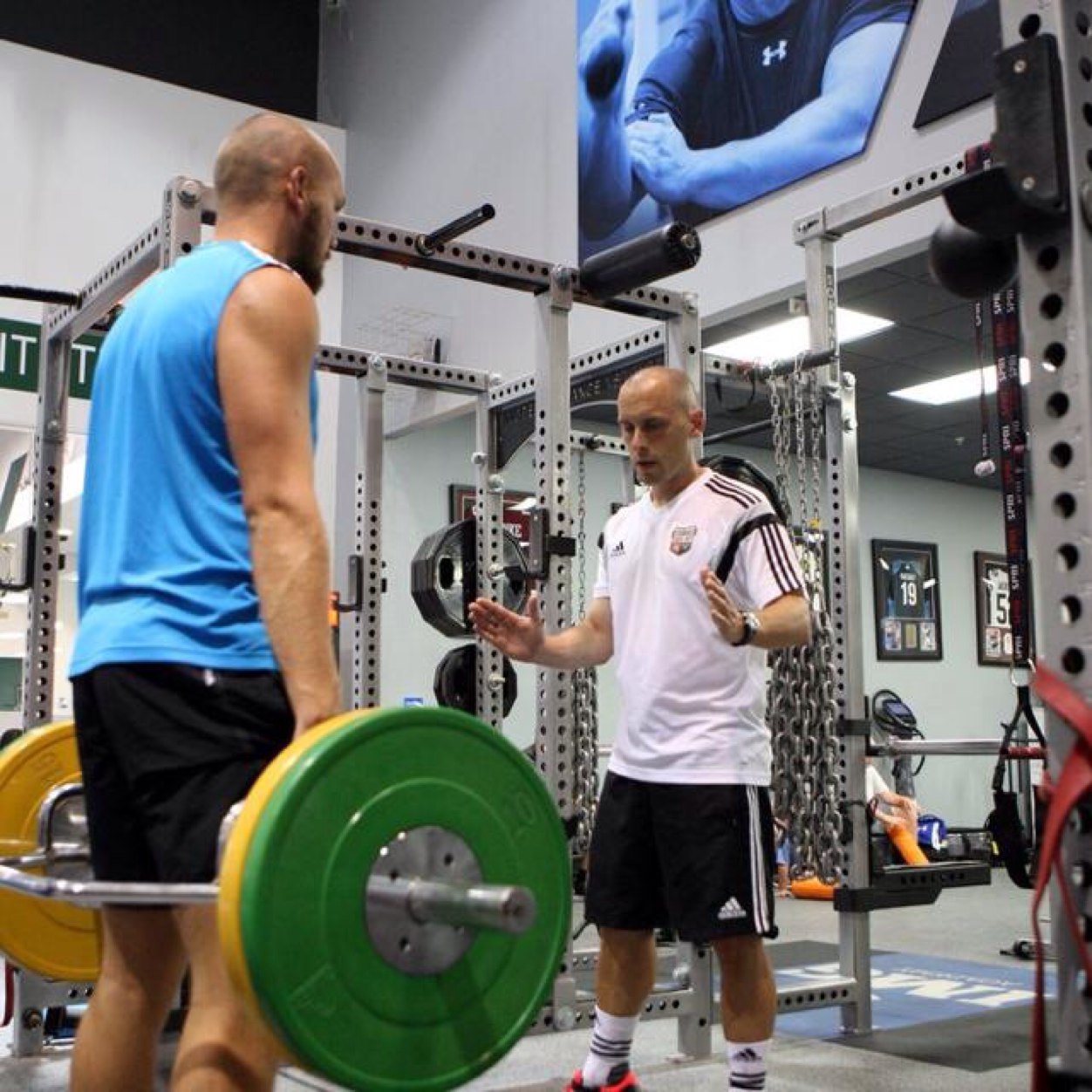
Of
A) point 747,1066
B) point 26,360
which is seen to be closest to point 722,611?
point 747,1066

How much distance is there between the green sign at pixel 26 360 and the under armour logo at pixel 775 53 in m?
3.27

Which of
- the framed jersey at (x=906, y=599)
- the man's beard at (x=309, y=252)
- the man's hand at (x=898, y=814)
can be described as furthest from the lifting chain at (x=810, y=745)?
the framed jersey at (x=906, y=599)

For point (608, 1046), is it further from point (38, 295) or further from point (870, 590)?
point (870, 590)

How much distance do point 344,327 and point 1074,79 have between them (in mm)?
6887

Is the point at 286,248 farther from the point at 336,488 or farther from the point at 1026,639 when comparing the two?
the point at 336,488

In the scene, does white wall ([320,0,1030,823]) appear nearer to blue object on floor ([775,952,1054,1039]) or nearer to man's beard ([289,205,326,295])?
blue object on floor ([775,952,1054,1039])

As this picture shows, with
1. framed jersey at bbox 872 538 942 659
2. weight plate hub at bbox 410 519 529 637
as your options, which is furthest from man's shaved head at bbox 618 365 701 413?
framed jersey at bbox 872 538 942 659

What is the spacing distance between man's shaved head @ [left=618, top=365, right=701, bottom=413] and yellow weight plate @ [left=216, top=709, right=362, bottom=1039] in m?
1.48

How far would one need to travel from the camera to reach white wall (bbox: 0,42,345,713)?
6.44 meters

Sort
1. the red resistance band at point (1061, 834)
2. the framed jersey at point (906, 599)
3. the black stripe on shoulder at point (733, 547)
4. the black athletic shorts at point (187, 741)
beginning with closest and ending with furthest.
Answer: the red resistance band at point (1061, 834)
the black athletic shorts at point (187, 741)
the black stripe on shoulder at point (733, 547)
the framed jersey at point (906, 599)

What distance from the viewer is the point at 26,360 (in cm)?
637

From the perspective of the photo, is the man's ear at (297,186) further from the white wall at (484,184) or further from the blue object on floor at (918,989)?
the white wall at (484,184)

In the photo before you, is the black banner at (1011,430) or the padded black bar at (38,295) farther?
the padded black bar at (38,295)

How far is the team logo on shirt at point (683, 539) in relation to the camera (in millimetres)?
2441
